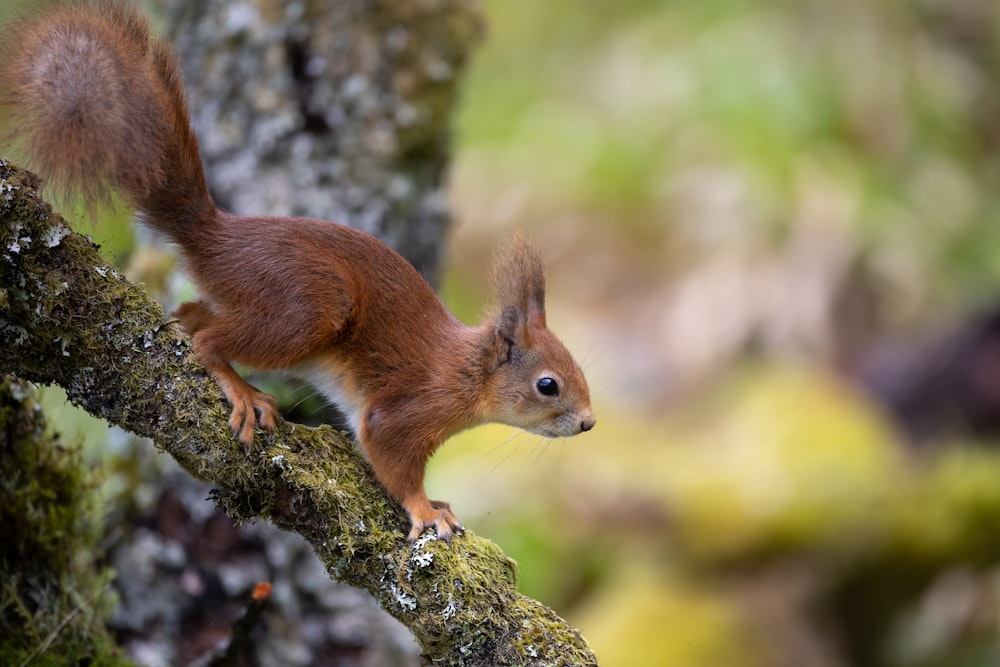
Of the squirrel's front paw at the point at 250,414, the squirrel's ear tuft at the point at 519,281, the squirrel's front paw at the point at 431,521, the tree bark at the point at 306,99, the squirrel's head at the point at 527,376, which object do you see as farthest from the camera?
the tree bark at the point at 306,99

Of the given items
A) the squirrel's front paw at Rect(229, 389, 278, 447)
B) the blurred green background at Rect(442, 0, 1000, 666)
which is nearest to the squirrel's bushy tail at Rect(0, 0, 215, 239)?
the squirrel's front paw at Rect(229, 389, 278, 447)

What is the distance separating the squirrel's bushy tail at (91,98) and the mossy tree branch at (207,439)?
3.3 inches

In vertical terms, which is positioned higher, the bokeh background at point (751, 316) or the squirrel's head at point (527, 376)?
the bokeh background at point (751, 316)

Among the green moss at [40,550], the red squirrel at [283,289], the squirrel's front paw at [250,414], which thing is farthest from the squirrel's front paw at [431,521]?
the green moss at [40,550]

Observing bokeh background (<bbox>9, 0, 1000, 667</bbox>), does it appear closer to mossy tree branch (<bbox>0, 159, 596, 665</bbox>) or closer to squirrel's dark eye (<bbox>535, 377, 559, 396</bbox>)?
squirrel's dark eye (<bbox>535, 377, 559, 396</bbox>)

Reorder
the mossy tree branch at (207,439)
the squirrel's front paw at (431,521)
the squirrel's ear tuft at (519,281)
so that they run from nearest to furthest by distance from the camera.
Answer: the mossy tree branch at (207,439)
the squirrel's front paw at (431,521)
the squirrel's ear tuft at (519,281)

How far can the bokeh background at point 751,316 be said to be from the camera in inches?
198

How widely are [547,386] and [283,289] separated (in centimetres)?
71

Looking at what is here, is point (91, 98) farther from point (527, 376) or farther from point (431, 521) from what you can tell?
point (527, 376)

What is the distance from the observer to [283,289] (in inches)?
84.4

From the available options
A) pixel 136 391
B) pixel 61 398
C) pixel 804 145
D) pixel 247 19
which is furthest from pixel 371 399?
pixel 804 145

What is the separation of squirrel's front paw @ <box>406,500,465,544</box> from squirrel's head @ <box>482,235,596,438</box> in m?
0.45

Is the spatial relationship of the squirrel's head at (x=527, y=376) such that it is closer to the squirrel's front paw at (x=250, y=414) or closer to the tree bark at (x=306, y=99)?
the squirrel's front paw at (x=250, y=414)

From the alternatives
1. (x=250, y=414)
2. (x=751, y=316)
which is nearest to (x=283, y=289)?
(x=250, y=414)
